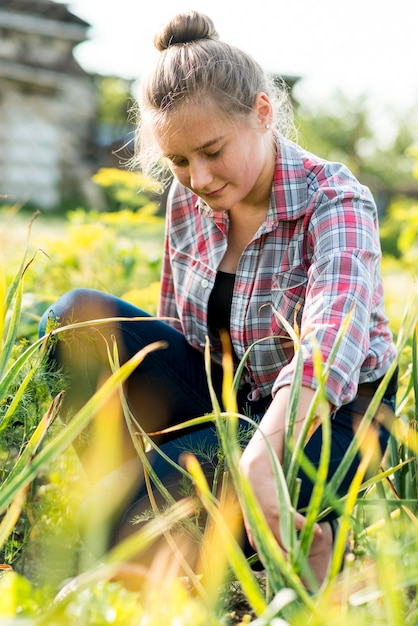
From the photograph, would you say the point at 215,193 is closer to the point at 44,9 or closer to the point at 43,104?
the point at 43,104

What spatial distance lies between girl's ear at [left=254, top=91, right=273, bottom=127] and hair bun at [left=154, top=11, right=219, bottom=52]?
0.19 meters

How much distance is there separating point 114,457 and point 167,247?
1.91 ft

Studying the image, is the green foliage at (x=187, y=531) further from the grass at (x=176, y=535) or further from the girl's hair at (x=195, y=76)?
the girl's hair at (x=195, y=76)

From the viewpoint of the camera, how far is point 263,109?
Answer: 5.22ft

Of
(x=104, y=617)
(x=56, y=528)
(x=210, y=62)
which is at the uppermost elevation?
(x=210, y=62)

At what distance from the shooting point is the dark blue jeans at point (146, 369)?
165 cm

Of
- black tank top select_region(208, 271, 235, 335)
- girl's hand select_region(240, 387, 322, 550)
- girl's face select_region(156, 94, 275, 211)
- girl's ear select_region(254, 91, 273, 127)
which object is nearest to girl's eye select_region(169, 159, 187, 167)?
girl's face select_region(156, 94, 275, 211)

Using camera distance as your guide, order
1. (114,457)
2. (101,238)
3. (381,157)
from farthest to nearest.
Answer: (381,157) → (101,238) → (114,457)

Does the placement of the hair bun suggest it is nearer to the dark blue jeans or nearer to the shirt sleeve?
the shirt sleeve

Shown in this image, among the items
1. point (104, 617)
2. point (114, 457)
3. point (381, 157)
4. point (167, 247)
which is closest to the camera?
point (104, 617)

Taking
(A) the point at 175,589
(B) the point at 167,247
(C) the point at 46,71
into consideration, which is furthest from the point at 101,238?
(C) the point at 46,71

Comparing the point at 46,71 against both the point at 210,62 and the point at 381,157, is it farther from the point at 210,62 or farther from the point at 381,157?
the point at 381,157

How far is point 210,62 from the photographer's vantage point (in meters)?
1.52

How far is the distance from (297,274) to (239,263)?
0.50 ft
